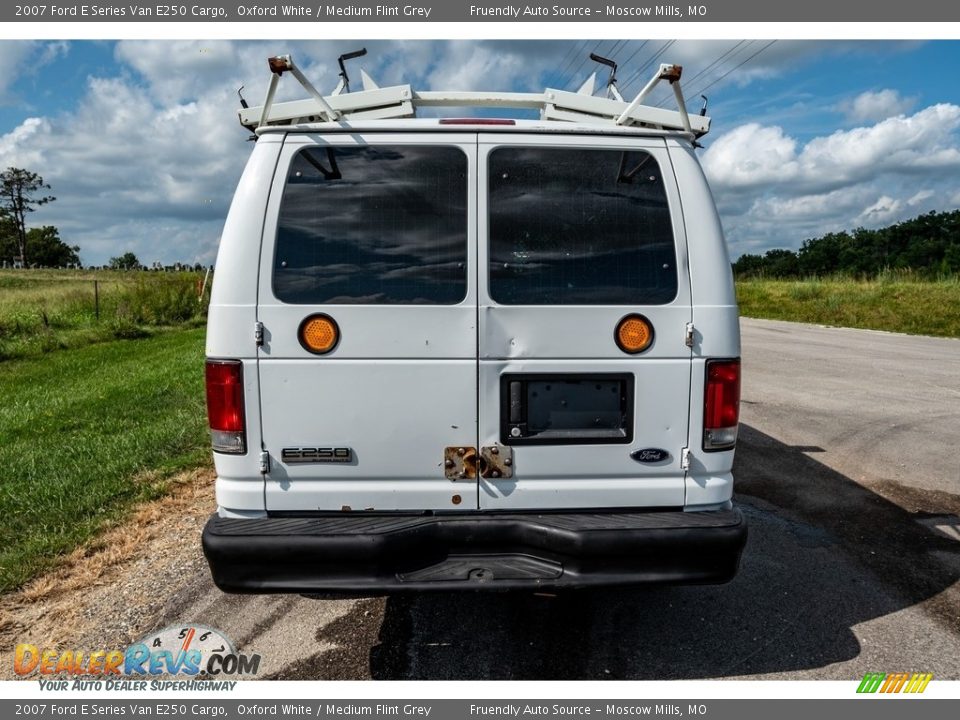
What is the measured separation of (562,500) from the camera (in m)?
3.23

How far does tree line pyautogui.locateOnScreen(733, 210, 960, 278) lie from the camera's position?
62.3m

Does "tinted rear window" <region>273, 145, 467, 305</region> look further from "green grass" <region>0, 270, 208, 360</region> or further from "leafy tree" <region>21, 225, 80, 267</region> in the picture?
"leafy tree" <region>21, 225, 80, 267</region>

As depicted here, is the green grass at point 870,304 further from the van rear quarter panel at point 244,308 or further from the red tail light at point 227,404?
the red tail light at point 227,404

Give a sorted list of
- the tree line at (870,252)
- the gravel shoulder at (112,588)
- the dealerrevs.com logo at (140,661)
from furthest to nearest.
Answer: the tree line at (870,252) < the gravel shoulder at (112,588) < the dealerrevs.com logo at (140,661)

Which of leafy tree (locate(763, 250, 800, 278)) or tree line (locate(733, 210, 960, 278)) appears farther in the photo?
leafy tree (locate(763, 250, 800, 278))

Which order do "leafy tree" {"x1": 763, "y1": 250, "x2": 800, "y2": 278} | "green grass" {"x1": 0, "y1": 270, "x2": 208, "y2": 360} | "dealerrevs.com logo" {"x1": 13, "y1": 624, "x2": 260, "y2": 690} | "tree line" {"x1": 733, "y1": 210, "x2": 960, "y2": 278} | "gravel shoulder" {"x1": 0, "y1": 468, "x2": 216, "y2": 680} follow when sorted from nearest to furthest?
1. "dealerrevs.com logo" {"x1": 13, "y1": 624, "x2": 260, "y2": 690}
2. "gravel shoulder" {"x1": 0, "y1": 468, "x2": 216, "y2": 680}
3. "green grass" {"x1": 0, "y1": 270, "x2": 208, "y2": 360}
4. "tree line" {"x1": 733, "y1": 210, "x2": 960, "y2": 278}
5. "leafy tree" {"x1": 763, "y1": 250, "x2": 800, "y2": 278}

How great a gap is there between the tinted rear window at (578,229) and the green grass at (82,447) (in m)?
3.39

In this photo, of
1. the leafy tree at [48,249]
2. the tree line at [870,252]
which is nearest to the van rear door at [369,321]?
the tree line at [870,252]

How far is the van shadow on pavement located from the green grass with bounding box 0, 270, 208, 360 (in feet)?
49.4

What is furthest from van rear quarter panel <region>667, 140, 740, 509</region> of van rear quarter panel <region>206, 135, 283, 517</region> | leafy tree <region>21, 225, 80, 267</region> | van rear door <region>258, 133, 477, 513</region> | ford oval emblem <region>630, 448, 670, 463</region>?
leafy tree <region>21, 225, 80, 267</region>

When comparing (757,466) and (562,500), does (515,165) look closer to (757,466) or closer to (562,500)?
(562,500)

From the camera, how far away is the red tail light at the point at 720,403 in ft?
10.5

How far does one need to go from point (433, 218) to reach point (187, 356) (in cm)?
1284

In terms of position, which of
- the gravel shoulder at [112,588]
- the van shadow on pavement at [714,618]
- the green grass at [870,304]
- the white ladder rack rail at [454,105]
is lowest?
the van shadow on pavement at [714,618]
